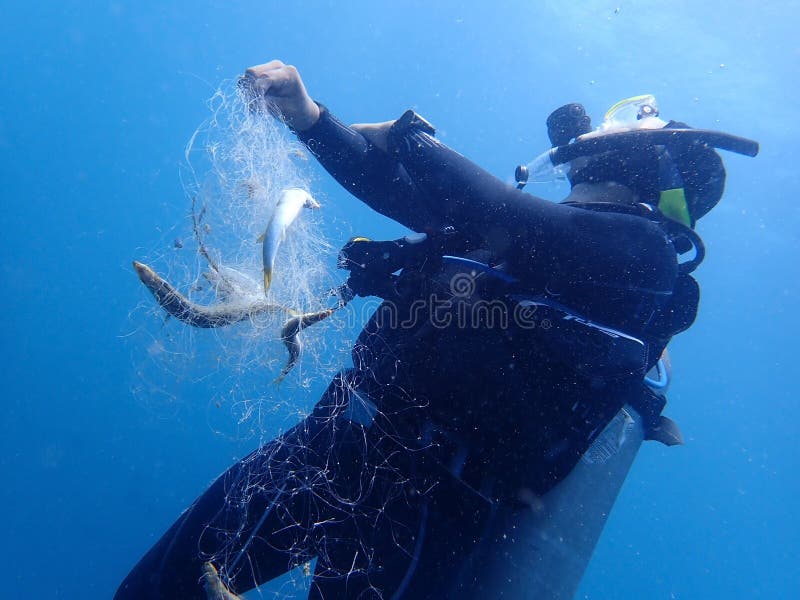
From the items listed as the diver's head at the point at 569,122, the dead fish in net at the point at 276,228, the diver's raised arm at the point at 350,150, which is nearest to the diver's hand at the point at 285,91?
the diver's raised arm at the point at 350,150

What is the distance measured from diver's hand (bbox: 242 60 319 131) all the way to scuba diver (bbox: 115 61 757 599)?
0.01 m

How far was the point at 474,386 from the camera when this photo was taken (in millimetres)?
2611

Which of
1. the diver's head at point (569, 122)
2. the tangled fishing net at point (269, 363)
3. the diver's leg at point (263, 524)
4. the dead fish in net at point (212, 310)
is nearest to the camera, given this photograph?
the tangled fishing net at point (269, 363)

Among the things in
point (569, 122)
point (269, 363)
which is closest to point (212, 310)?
point (269, 363)

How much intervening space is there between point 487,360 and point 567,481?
930 millimetres

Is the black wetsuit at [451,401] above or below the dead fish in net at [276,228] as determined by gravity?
below

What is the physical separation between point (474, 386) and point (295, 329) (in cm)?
124

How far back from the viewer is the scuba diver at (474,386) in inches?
95.7

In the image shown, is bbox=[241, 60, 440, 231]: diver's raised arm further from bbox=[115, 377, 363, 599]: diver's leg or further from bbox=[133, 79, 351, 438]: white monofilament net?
bbox=[115, 377, 363, 599]: diver's leg

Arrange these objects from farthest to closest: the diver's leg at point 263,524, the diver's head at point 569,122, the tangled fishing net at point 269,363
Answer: the diver's head at point 569,122 → the diver's leg at point 263,524 → the tangled fishing net at point 269,363

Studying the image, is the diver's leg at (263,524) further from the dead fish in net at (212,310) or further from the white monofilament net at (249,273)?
the dead fish in net at (212,310)

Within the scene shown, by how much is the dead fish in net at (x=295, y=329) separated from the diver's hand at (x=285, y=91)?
1.48m

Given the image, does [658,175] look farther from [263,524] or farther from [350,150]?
[263,524]

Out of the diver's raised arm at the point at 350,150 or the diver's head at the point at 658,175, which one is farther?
the diver's raised arm at the point at 350,150
